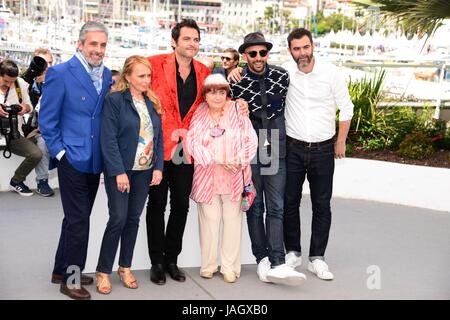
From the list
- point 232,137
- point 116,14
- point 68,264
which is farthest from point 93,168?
point 116,14

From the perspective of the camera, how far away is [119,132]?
190 inches

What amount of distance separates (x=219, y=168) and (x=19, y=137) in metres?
3.62

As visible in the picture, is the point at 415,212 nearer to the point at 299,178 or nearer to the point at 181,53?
the point at 299,178

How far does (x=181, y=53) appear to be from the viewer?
5.16m

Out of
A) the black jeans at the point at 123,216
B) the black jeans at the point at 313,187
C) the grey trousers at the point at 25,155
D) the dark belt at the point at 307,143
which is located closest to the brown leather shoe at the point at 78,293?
the black jeans at the point at 123,216

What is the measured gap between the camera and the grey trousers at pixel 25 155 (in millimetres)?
8086

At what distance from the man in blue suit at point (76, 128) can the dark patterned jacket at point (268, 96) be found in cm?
107

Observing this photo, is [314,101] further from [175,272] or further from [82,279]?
[82,279]

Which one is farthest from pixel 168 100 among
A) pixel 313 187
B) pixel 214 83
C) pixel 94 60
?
pixel 313 187

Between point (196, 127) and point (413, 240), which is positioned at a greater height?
point (196, 127)

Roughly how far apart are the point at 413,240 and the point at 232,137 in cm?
253

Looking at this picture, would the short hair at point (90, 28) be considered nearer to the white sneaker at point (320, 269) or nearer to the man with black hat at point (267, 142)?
the man with black hat at point (267, 142)
